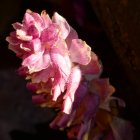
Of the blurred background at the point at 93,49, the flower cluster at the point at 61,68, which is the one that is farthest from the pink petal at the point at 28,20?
the blurred background at the point at 93,49

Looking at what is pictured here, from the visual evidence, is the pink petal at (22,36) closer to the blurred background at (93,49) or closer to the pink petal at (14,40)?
the pink petal at (14,40)

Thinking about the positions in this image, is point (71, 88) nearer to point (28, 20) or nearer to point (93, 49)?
point (28, 20)

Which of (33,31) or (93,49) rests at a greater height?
(33,31)

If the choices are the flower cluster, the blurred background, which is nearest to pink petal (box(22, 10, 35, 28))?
the flower cluster

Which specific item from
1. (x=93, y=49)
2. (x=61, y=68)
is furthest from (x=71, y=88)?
(x=93, y=49)

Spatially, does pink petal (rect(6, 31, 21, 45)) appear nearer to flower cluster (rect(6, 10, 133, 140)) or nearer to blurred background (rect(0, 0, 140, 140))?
flower cluster (rect(6, 10, 133, 140))

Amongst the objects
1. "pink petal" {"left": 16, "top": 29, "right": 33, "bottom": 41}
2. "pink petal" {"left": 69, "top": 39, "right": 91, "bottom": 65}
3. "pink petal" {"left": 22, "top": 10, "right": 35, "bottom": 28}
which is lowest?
"pink petal" {"left": 69, "top": 39, "right": 91, "bottom": 65}
